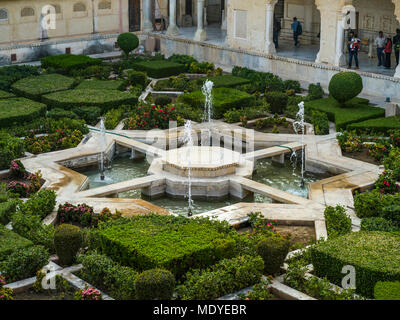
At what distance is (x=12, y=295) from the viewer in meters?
11.0

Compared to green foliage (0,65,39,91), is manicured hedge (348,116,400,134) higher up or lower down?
lower down

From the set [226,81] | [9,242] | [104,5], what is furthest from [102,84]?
[9,242]

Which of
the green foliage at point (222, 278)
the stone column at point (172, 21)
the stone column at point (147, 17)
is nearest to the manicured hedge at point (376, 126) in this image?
the green foliage at point (222, 278)

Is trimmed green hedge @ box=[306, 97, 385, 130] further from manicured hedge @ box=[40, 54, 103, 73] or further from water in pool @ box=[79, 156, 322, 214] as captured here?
manicured hedge @ box=[40, 54, 103, 73]

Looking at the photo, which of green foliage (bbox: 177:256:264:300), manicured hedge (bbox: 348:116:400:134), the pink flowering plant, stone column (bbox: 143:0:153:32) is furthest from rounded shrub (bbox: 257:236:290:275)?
stone column (bbox: 143:0:153:32)

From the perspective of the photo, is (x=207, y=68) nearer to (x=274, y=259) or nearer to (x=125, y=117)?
(x=125, y=117)

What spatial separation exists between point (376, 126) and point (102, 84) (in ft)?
30.2

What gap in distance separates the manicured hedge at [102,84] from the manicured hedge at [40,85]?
39 cm

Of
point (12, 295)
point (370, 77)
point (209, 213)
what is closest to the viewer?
point (12, 295)

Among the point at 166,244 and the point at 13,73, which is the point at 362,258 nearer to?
the point at 166,244

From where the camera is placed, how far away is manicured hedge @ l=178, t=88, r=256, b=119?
69.7 ft

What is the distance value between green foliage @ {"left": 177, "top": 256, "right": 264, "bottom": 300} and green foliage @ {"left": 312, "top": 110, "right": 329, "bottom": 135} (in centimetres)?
878

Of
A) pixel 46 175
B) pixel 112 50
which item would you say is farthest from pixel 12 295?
pixel 112 50

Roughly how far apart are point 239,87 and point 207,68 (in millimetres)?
3634
